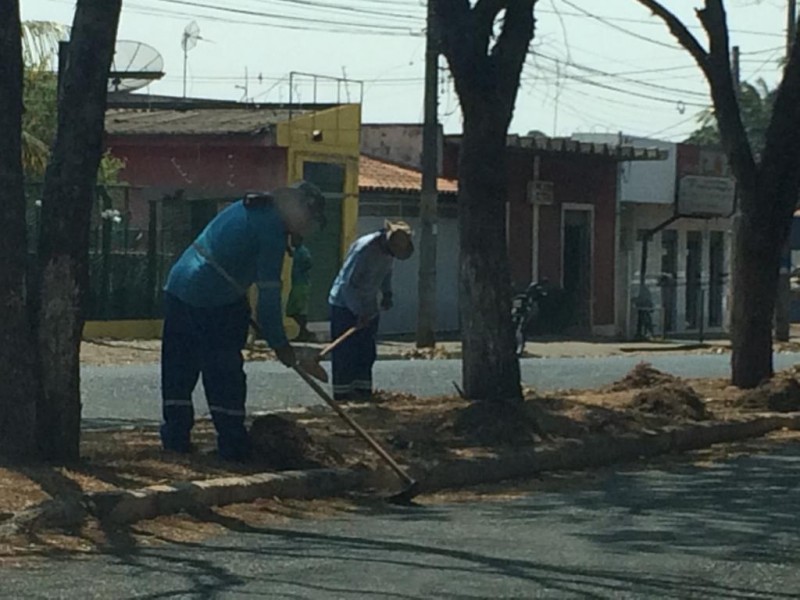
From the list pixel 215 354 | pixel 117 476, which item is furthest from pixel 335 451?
pixel 117 476

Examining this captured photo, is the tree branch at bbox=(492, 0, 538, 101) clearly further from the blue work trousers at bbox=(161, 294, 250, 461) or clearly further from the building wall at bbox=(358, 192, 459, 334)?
the building wall at bbox=(358, 192, 459, 334)

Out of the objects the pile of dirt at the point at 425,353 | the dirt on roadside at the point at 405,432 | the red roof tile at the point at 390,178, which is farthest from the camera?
the red roof tile at the point at 390,178

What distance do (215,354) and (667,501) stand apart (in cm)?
274

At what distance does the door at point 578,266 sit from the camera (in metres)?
40.0

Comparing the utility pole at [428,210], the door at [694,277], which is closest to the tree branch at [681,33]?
the utility pole at [428,210]

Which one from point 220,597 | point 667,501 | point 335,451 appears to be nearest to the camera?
point 220,597

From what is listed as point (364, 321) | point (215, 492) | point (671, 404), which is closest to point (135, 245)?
point (364, 321)

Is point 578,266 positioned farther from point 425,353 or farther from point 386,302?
point 386,302

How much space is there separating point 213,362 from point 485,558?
2935 mm

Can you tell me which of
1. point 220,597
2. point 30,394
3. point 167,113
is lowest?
point 220,597

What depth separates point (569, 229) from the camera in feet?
133

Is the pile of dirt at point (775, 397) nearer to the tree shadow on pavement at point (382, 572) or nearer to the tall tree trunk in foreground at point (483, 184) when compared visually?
the tall tree trunk in foreground at point (483, 184)

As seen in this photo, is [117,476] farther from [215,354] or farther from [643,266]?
[643,266]

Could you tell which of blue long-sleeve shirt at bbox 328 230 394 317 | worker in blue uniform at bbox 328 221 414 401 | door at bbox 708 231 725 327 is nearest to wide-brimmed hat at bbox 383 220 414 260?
worker in blue uniform at bbox 328 221 414 401
